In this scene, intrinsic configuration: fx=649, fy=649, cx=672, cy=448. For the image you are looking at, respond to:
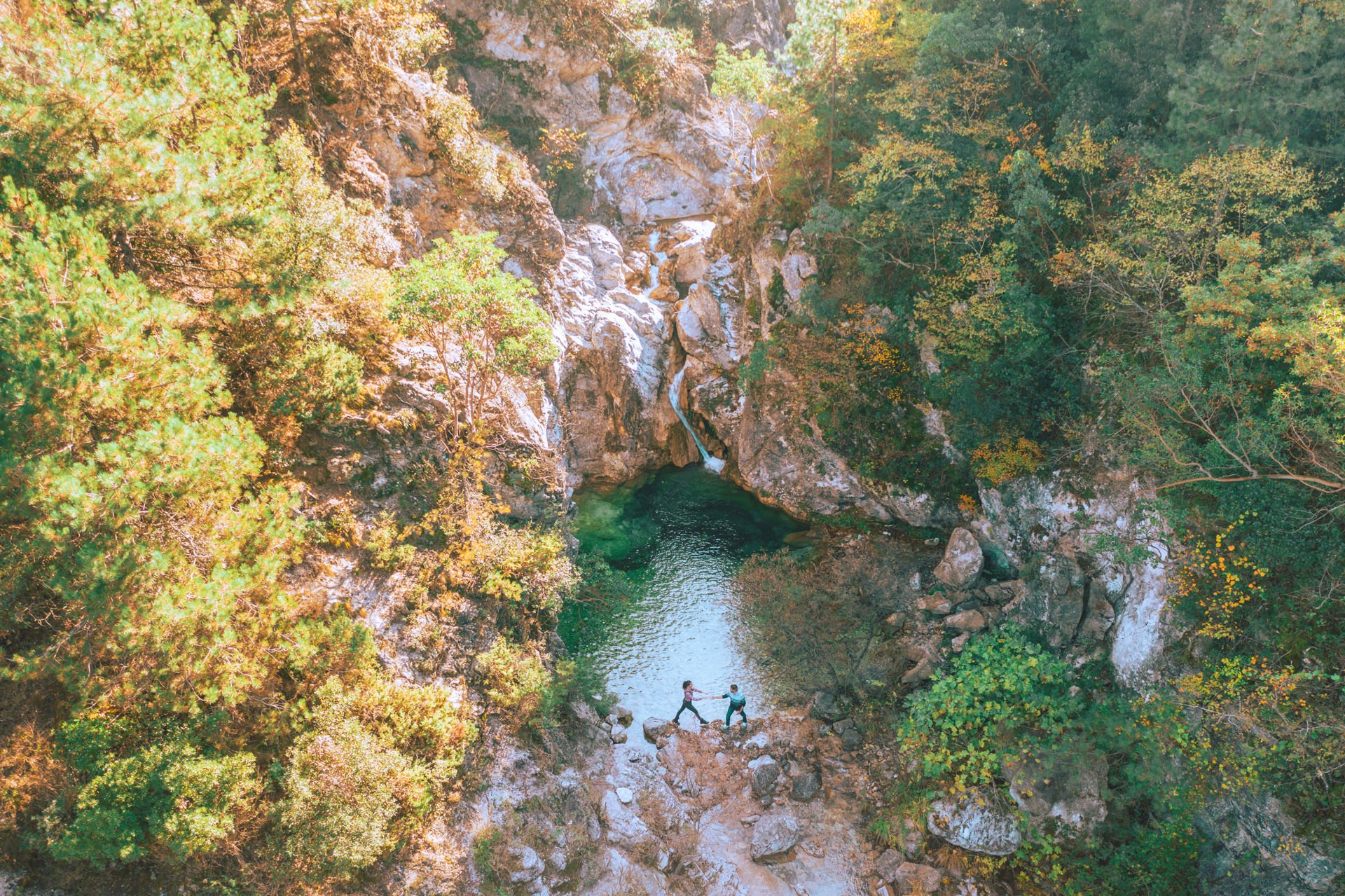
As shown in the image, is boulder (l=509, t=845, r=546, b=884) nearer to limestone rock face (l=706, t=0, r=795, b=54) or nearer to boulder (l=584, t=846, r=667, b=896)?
boulder (l=584, t=846, r=667, b=896)

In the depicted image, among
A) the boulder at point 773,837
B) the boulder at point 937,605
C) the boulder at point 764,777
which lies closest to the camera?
the boulder at point 773,837

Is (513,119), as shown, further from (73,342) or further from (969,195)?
(73,342)

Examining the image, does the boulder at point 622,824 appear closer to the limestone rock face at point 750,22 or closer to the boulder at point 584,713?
the boulder at point 584,713

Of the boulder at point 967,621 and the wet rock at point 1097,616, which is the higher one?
the wet rock at point 1097,616

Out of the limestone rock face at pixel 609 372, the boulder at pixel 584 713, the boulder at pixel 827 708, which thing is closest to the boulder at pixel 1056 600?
the boulder at pixel 827 708

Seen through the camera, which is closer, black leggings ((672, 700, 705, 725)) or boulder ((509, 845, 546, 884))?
boulder ((509, 845, 546, 884))

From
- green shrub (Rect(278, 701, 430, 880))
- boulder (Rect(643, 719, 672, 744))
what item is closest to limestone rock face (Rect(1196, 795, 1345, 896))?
boulder (Rect(643, 719, 672, 744))

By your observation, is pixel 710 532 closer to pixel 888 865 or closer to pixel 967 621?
pixel 967 621
